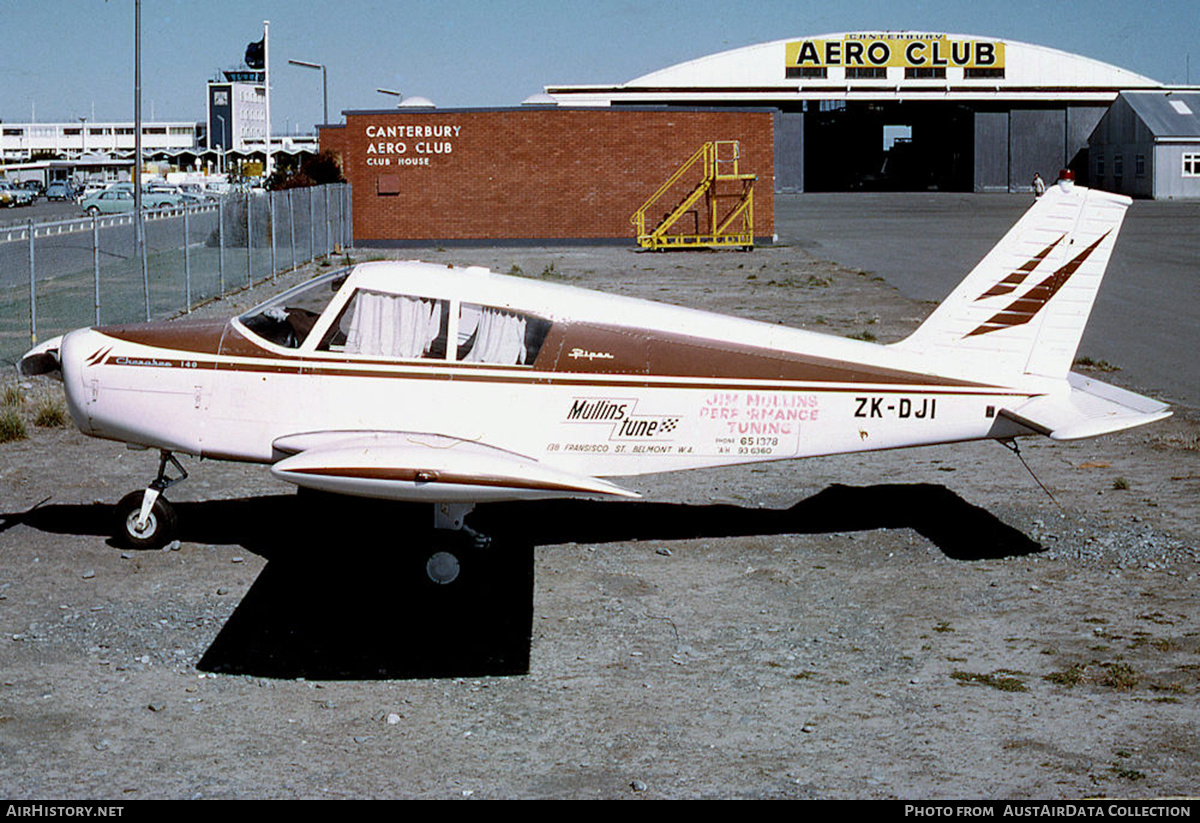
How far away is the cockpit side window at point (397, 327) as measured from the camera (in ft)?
28.3

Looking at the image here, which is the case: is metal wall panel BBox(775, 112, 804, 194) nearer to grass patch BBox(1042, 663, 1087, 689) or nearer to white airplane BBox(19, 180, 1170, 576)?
white airplane BBox(19, 180, 1170, 576)

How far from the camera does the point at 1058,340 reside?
9.12 meters

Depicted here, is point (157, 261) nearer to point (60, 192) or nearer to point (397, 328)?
point (397, 328)

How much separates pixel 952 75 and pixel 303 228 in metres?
69.0

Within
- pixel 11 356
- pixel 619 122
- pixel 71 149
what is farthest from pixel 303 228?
pixel 71 149

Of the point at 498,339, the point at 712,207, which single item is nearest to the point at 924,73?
the point at 712,207

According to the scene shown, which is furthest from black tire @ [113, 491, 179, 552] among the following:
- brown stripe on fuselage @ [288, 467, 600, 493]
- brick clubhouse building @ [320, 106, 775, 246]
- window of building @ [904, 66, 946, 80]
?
window of building @ [904, 66, 946, 80]

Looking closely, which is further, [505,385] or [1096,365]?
[1096,365]

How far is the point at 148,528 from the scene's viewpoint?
9.23 metres

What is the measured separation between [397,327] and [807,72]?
9236 cm

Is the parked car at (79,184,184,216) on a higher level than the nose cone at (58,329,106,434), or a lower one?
higher

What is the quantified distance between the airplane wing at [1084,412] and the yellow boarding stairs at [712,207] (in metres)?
35.6

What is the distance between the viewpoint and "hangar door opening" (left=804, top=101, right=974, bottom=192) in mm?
101062

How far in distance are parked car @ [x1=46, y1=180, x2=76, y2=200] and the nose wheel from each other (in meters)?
90.5
